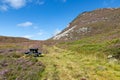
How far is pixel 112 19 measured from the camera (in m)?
118

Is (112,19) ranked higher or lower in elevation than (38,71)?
higher

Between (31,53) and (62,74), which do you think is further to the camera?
(31,53)

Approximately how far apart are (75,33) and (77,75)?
8958 cm

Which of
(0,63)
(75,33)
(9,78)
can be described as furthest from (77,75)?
(75,33)

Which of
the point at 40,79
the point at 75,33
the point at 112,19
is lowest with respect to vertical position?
the point at 40,79

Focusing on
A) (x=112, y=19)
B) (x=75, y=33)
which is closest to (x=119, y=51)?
(x=75, y=33)

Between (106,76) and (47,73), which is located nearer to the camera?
(106,76)

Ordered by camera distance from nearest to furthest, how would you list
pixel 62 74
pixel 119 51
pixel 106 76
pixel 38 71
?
pixel 106 76
pixel 62 74
pixel 38 71
pixel 119 51

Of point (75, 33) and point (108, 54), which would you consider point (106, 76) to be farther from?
point (75, 33)

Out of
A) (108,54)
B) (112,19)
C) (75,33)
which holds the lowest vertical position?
(108,54)

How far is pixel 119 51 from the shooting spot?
33312mm

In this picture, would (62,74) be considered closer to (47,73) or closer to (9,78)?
(47,73)

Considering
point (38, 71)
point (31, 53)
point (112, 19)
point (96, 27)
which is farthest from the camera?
point (112, 19)

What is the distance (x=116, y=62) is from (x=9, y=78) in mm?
14241
